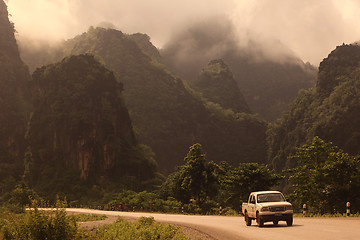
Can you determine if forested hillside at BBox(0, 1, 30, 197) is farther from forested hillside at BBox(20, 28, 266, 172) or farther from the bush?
the bush

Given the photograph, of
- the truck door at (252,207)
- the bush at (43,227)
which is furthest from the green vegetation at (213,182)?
the bush at (43,227)

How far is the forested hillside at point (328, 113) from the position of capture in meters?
120

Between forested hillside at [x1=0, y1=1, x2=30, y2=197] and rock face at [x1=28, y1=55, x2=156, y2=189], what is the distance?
12280mm

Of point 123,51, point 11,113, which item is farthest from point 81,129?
point 123,51

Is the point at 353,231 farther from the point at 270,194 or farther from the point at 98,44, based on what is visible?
the point at 98,44

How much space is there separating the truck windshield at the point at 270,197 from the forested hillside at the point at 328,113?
107 metres

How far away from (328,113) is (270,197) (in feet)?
371

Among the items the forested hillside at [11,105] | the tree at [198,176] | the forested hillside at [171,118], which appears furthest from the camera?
the forested hillside at [171,118]

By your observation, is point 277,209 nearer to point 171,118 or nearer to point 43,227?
point 43,227

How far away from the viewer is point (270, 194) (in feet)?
63.9

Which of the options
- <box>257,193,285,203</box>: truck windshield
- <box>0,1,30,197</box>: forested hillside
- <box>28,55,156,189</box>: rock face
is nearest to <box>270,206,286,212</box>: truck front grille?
<box>257,193,285,203</box>: truck windshield

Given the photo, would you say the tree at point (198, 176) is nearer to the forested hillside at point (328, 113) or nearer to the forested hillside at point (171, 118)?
the forested hillside at point (328, 113)

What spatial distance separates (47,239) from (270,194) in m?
10.4

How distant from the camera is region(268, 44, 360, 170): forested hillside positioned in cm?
11956
